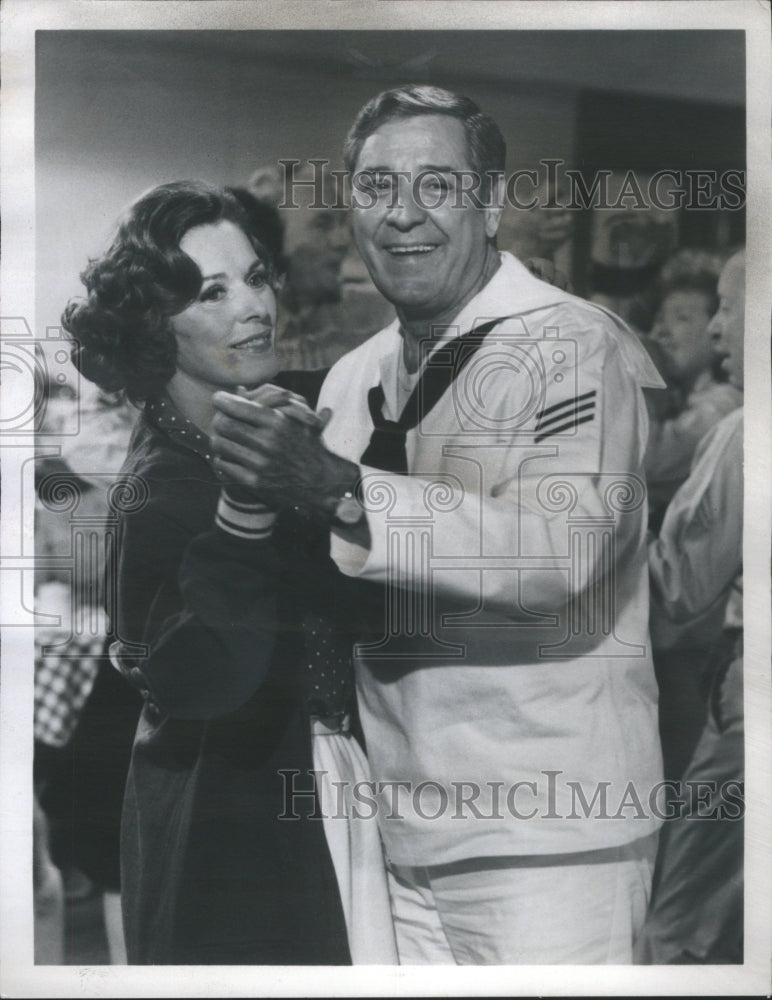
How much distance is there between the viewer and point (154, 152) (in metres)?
2.48

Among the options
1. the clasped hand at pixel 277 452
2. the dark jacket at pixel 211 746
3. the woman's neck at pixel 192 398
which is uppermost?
the woman's neck at pixel 192 398

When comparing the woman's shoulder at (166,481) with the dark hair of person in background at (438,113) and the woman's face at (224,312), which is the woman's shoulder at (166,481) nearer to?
the woman's face at (224,312)

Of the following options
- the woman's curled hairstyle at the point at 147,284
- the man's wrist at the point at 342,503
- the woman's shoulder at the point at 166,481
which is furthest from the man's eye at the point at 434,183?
the woman's shoulder at the point at 166,481

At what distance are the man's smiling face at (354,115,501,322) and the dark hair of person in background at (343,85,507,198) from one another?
0.02m

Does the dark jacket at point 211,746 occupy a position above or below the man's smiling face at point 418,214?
below

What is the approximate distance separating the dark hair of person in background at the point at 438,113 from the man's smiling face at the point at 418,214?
17 mm

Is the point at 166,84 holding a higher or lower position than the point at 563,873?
higher

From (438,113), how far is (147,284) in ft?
2.69

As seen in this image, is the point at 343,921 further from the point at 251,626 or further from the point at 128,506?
the point at 128,506

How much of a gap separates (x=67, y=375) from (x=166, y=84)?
0.75m

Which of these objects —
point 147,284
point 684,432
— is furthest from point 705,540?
point 147,284

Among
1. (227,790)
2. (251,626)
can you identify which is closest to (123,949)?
(227,790)

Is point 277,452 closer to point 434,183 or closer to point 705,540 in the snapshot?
point 434,183

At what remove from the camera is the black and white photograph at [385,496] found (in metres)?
2.46
